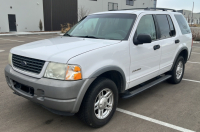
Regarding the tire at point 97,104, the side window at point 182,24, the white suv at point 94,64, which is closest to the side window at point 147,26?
the white suv at point 94,64

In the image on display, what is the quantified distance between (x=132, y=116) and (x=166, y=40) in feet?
6.63

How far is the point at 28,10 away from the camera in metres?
24.9

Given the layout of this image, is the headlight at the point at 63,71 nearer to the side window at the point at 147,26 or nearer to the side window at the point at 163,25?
the side window at the point at 147,26

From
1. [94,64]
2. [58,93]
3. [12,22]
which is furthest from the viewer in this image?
[12,22]

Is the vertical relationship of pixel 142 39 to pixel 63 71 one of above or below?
above

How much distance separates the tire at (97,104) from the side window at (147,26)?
3.85ft

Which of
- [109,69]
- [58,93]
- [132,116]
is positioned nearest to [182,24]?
[132,116]

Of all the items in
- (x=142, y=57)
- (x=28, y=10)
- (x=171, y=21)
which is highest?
(x=28, y=10)

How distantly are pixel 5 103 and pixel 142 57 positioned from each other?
2.98 metres

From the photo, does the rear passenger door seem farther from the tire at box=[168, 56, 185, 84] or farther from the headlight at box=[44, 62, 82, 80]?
the headlight at box=[44, 62, 82, 80]

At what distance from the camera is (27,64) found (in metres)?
3.00

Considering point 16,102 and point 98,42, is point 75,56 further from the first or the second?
point 16,102

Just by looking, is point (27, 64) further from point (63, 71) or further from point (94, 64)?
point (94, 64)

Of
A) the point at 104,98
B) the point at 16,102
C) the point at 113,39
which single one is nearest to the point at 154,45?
the point at 113,39
